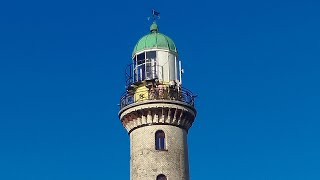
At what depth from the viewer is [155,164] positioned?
44.3 metres

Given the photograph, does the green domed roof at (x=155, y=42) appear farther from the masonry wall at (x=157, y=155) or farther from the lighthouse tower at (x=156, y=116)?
the masonry wall at (x=157, y=155)

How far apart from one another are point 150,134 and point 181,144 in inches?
78.1

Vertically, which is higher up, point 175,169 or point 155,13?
point 155,13

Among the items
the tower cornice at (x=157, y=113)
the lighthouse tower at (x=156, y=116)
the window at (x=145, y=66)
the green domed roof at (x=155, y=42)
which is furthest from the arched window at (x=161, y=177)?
the green domed roof at (x=155, y=42)

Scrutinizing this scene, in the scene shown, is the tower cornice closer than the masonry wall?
No

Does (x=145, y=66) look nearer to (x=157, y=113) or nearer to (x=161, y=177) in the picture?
(x=157, y=113)

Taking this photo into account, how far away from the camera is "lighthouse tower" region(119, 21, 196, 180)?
44.6 metres

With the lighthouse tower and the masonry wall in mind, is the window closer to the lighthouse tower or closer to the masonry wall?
the lighthouse tower

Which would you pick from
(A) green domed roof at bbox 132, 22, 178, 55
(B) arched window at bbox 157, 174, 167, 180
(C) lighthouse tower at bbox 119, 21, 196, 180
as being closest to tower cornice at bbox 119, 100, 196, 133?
(C) lighthouse tower at bbox 119, 21, 196, 180

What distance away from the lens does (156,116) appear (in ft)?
149

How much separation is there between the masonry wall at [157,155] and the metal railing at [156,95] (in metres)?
1.73

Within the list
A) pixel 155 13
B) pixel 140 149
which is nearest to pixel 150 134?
pixel 140 149

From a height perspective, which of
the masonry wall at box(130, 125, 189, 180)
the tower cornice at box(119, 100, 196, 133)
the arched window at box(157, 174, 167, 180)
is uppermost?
the tower cornice at box(119, 100, 196, 133)

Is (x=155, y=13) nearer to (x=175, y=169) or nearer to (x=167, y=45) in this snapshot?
(x=167, y=45)
